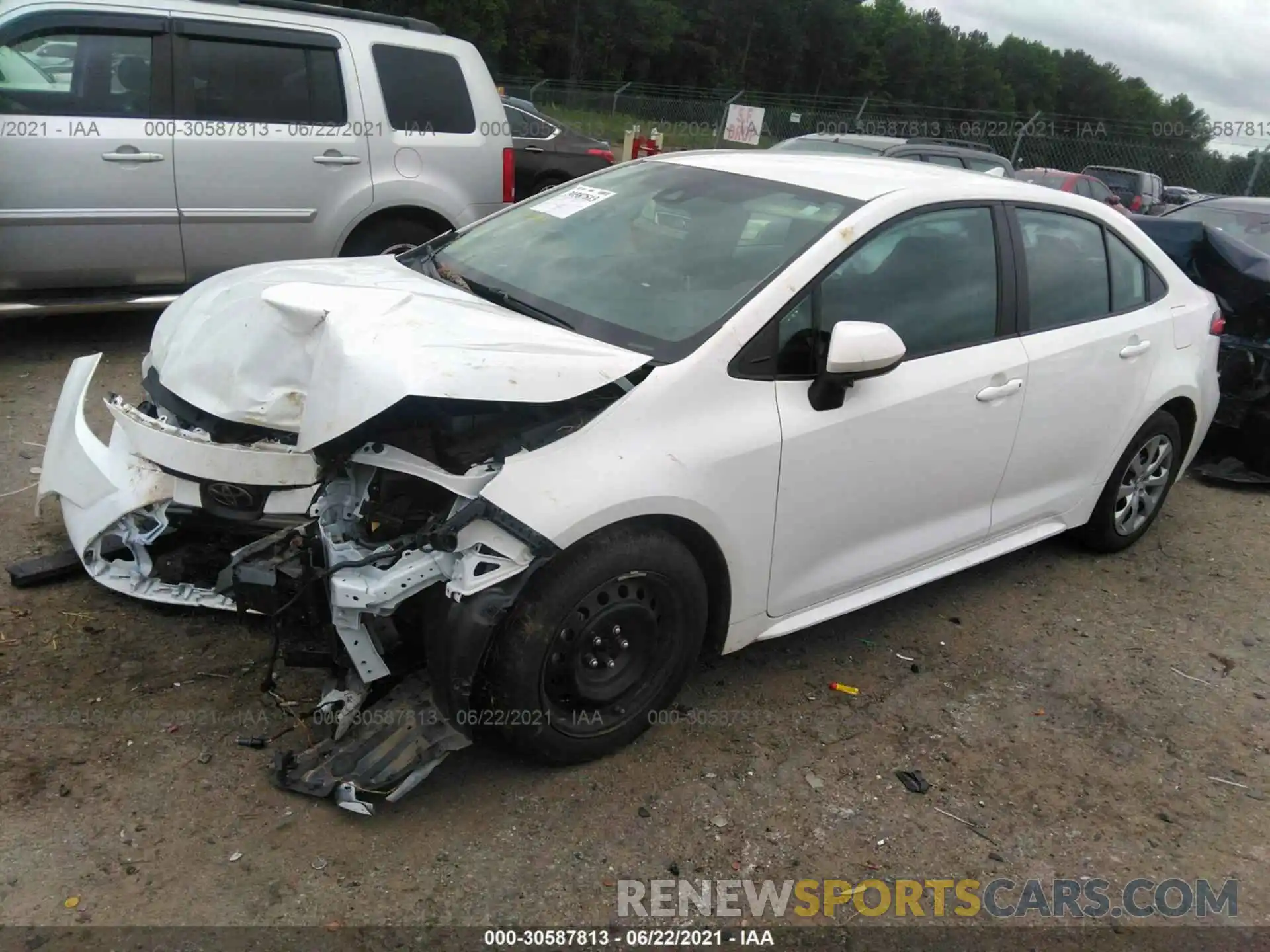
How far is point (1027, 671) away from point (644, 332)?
1996 mm

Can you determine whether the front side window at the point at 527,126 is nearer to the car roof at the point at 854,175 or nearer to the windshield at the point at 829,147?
the windshield at the point at 829,147

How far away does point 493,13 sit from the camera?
39.8 metres

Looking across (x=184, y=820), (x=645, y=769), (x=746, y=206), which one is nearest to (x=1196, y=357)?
(x=746, y=206)

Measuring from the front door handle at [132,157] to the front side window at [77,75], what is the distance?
0.67 feet

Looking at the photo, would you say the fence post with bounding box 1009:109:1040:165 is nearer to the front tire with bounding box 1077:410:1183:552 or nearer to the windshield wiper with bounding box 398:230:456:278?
the front tire with bounding box 1077:410:1183:552

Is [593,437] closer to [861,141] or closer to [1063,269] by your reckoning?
[1063,269]

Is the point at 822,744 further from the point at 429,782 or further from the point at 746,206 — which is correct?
the point at 746,206

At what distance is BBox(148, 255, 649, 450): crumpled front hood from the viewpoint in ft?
8.41

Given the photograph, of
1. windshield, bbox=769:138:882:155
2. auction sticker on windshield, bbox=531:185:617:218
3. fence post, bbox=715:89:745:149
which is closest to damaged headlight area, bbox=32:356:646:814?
auction sticker on windshield, bbox=531:185:617:218

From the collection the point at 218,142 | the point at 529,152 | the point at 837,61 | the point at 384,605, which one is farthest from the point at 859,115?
the point at 837,61

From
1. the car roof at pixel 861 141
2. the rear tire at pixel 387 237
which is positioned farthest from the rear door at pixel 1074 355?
the car roof at pixel 861 141

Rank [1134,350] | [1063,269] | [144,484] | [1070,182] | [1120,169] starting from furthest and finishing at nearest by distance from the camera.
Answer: [1120,169]
[1070,182]
[1134,350]
[1063,269]
[144,484]

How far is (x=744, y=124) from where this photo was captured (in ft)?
62.2

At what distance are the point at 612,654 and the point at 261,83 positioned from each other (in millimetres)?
4834
